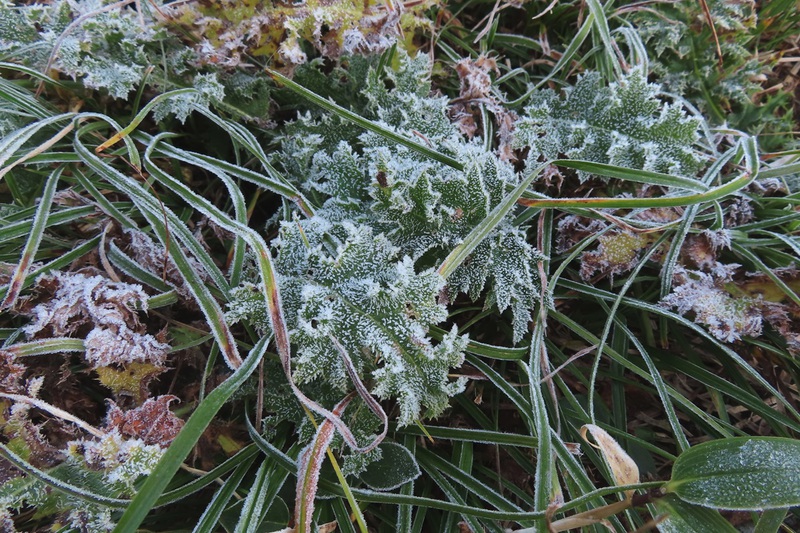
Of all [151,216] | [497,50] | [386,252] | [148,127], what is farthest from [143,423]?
[497,50]

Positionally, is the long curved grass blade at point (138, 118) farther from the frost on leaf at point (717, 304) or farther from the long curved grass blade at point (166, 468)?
the frost on leaf at point (717, 304)

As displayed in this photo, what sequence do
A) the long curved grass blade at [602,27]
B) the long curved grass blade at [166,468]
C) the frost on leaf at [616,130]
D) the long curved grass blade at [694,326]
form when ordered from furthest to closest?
the long curved grass blade at [602,27] → the frost on leaf at [616,130] → the long curved grass blade at [694,326] → the long curved grass blade at [166,468]

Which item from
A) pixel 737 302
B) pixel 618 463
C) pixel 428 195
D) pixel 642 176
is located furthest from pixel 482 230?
pixel 737 302

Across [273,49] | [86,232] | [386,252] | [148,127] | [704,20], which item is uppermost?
[704,20]

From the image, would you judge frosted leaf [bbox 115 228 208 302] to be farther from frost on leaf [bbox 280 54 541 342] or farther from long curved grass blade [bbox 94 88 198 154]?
frost on leaf [bbox 280 54 541 342]

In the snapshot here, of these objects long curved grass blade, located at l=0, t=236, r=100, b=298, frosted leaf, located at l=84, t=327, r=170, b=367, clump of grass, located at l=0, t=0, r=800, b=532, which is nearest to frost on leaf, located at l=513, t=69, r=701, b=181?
clump of grass, located at l=0, t=0, r=800, b=532

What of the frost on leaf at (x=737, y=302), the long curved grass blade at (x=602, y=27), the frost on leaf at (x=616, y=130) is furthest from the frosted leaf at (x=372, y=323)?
the long curved grass blade at (x=602, y=27)

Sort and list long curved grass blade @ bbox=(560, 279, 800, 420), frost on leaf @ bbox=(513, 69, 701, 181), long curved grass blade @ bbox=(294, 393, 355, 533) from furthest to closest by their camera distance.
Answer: frost on leaf @ bbox=(513, 69, 701, 181) → long curved grass blade @ bbox=(560, 279, 800, 420) → long curved grass blade @ bbox=(294, 393, 355, 533)

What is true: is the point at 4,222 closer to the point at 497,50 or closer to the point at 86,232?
the point at 86,232
